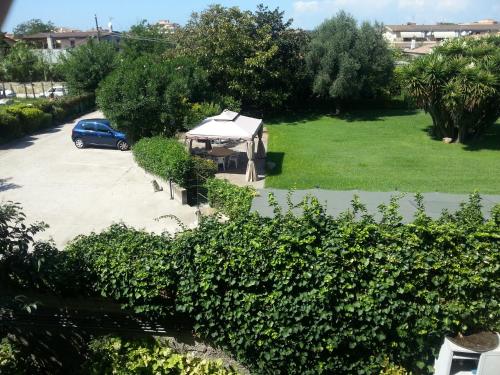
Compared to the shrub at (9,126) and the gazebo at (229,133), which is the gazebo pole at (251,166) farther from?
the shrub at (9,126)

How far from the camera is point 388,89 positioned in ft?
102

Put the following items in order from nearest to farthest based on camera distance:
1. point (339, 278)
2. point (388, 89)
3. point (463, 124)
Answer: point (339, 278) < point (463, 124) < point (388, 89)

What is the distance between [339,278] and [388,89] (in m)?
27.9

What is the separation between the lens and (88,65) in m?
30.0

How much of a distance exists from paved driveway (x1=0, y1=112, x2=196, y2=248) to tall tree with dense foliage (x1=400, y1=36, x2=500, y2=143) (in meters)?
12.3

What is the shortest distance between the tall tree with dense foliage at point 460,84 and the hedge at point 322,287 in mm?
14482

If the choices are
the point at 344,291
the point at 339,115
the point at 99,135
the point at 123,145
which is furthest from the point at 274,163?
the point at 339,115

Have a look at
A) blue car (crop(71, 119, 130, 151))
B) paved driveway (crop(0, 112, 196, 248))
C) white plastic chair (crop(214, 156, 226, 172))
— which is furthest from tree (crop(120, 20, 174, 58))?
white plastic chair (crop(214, 156, 226, 172))

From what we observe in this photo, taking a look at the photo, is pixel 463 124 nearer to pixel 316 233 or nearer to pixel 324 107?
pixel 324 107

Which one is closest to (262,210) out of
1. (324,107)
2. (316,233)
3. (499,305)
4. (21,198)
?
(316,233)

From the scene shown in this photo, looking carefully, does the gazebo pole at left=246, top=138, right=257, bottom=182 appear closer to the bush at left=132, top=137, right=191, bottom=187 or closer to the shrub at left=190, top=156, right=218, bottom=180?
the shrub at left=190, top=156, right=218, bottom=180

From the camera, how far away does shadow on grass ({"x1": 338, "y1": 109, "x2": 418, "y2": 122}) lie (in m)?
28.5

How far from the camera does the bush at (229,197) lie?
10.8 metres

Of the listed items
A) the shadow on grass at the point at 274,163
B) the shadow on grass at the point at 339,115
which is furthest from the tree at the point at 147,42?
the shadow on grass at the point at 274,163
